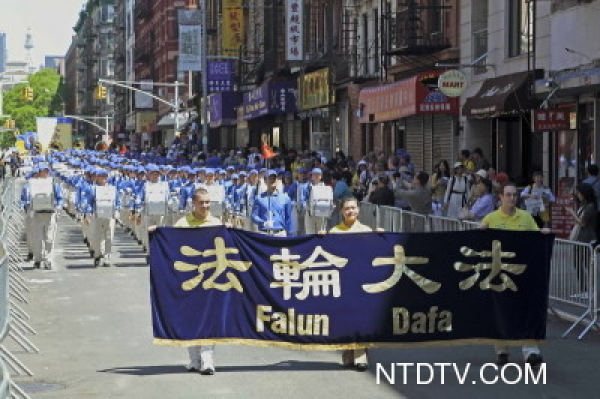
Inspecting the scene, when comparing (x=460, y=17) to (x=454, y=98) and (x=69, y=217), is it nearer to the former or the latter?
(x=454, y=98)

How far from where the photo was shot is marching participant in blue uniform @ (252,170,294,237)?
68.7 feet

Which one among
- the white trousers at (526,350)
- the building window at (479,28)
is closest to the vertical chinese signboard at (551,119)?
the building window at (479,28)

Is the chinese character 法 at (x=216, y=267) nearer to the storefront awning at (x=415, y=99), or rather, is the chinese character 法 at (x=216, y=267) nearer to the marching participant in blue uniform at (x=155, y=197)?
the marching participant in blue uniform at (x=155, y=197)

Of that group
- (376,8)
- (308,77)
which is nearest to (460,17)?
(376,8)

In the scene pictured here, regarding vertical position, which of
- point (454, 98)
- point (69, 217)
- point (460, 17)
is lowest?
point (69, 217)

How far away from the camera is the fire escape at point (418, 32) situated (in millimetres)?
33531

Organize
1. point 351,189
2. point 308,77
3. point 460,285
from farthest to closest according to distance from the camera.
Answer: point 308,77, point 351,189, point 460,285

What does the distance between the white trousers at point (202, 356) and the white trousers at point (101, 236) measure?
1237 centimetres

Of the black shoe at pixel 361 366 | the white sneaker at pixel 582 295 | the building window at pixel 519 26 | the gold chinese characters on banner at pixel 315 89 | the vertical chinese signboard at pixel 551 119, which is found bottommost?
the black shoe at pixel 361 366

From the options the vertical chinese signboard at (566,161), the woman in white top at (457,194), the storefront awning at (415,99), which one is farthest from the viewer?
the storefront awning at (415,99)

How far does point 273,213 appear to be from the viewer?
21.1m

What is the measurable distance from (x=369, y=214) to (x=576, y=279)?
32.3 ft

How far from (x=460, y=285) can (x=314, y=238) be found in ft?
4.94

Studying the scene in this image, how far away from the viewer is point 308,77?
48.8 metres
